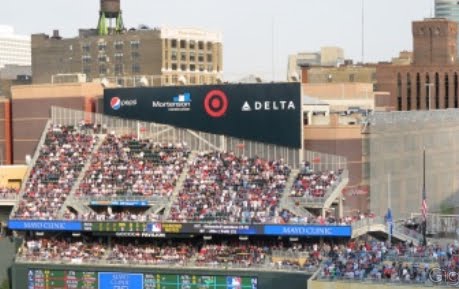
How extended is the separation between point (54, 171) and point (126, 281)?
850 centimetres

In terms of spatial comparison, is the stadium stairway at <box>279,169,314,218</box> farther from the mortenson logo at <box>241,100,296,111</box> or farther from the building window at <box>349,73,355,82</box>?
the building window at <box>349,73,355,82</box>

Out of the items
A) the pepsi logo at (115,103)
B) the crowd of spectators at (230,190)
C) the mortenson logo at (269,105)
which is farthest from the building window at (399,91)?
the crowd of spectators at (230,190)

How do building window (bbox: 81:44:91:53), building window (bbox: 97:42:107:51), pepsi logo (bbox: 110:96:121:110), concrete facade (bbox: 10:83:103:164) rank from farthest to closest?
1. building window (bbox: 81:44:91:53)
2. building window (bbox: 97:42:107:51)
3. concrete facade (bbox: 10:83:103:164)
4. pepsi logo (bbox: 110:96:121:110)

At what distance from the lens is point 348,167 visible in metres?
55.1

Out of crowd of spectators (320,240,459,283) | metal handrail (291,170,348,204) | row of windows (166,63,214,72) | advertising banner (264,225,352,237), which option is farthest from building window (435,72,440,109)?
crowd of spectators (320,240,459,283)

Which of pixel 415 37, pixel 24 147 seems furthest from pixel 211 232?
pixel 415 37

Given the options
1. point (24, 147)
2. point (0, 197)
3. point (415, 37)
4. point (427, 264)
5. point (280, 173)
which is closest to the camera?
point (427, 264)

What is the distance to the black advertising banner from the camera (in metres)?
54.4

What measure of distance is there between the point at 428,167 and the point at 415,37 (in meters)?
49.0

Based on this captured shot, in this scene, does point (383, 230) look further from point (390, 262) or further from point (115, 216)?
point (115, 216)

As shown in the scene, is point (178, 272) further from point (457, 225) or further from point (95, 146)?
point (457, 225)

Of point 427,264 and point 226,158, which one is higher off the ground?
point 226,158

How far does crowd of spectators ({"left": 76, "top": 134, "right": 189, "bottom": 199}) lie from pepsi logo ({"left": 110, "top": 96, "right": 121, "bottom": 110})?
162cm

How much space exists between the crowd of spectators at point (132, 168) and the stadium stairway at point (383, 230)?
9.48 meters
